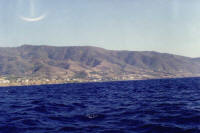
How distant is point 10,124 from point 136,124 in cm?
970

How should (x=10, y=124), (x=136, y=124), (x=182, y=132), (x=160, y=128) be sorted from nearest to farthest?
(x=182, y=132)
(x=160, y=128)
(x=136, y=124)
(x=10, y=124)

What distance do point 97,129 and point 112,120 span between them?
293 cm

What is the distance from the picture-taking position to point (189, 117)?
16859 mm

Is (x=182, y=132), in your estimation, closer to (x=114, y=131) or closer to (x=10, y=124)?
(x=114, y=131)

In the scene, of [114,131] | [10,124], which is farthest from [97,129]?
[10,124]

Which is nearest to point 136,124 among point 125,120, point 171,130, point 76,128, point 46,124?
point 125,120

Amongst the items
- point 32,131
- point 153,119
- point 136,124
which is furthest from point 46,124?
point 153,119

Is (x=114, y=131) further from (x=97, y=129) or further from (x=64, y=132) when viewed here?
(x=64, y=132)

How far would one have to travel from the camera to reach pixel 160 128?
13.8 m

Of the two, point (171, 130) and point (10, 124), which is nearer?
point (171, 130)

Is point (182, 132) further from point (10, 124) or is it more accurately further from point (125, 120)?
point (10, 124)

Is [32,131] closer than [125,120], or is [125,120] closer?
[32,131]

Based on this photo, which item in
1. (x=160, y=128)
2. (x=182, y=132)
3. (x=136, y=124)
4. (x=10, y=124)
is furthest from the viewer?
(x=10, y=124)

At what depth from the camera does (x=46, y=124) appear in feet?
52.3
